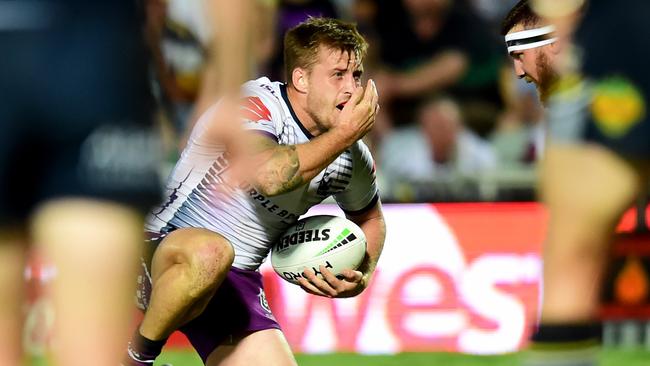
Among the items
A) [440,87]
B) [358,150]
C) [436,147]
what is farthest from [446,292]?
[358,150]

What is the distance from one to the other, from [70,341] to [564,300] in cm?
132

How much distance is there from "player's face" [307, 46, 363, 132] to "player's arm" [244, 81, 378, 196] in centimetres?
41

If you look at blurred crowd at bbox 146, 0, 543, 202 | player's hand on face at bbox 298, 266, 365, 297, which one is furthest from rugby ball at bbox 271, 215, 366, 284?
blurred crowd at bbox 146, 0, 543, 202

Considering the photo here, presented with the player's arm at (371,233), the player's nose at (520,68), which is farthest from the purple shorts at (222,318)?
the player's nose at (520,68)

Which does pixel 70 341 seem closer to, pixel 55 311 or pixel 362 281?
pixel 55 311

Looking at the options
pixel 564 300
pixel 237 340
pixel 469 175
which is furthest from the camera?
pixel 469 175

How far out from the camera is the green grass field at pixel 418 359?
24.0 ft

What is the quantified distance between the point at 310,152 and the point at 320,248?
50cm

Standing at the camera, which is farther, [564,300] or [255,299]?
[255,299]

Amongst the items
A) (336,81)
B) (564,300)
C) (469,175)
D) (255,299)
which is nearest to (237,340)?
(255,299)

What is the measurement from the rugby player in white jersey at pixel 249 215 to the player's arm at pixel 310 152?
0.11m

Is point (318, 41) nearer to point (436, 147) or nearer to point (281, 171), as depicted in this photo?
point (281, 171)

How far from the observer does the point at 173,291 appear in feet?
15.4

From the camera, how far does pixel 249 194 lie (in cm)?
503
